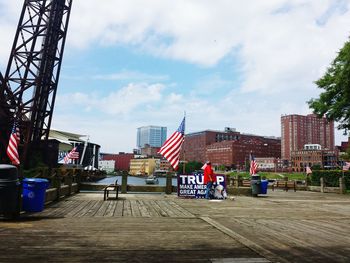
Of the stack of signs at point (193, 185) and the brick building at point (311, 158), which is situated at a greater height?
the brick building at point (311, 158)

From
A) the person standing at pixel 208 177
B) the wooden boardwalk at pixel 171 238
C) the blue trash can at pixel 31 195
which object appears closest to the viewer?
the wooden boardwalk at pixel 171 238

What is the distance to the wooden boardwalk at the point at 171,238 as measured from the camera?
6.34m

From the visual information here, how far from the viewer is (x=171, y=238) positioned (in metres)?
7.94

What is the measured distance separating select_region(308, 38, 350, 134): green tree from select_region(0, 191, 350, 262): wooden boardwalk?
20.9 meters

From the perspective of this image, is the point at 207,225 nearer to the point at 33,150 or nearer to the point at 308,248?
the point at 308,248

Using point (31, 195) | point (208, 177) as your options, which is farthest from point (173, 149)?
point (31, 195)

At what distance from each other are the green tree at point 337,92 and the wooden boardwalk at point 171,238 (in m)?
20.9

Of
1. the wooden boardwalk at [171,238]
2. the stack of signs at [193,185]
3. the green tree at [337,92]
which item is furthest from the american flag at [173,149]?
the green tree at [337,92]

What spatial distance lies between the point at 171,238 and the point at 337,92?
2763cm

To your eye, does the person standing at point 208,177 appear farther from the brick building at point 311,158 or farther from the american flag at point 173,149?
the brick building at point 311,158

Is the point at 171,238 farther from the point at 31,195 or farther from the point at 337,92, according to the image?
the point at 337,92

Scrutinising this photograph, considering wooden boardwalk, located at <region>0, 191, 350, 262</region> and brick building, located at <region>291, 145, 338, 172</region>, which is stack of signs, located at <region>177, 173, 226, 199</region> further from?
brick building, located at <region>291, 145, 338, 172</region>

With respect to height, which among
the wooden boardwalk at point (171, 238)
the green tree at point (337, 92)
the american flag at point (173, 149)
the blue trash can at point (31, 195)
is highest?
the green tree at point (337, 92)

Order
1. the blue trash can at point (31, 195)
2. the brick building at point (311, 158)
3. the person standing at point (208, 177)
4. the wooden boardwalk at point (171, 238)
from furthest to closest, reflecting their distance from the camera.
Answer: the brick building at point (311, 158) < the person standing at point (208, 177) < the blue trash can at point (31, 195) < the wooden boardwalk at point (171, 238)
